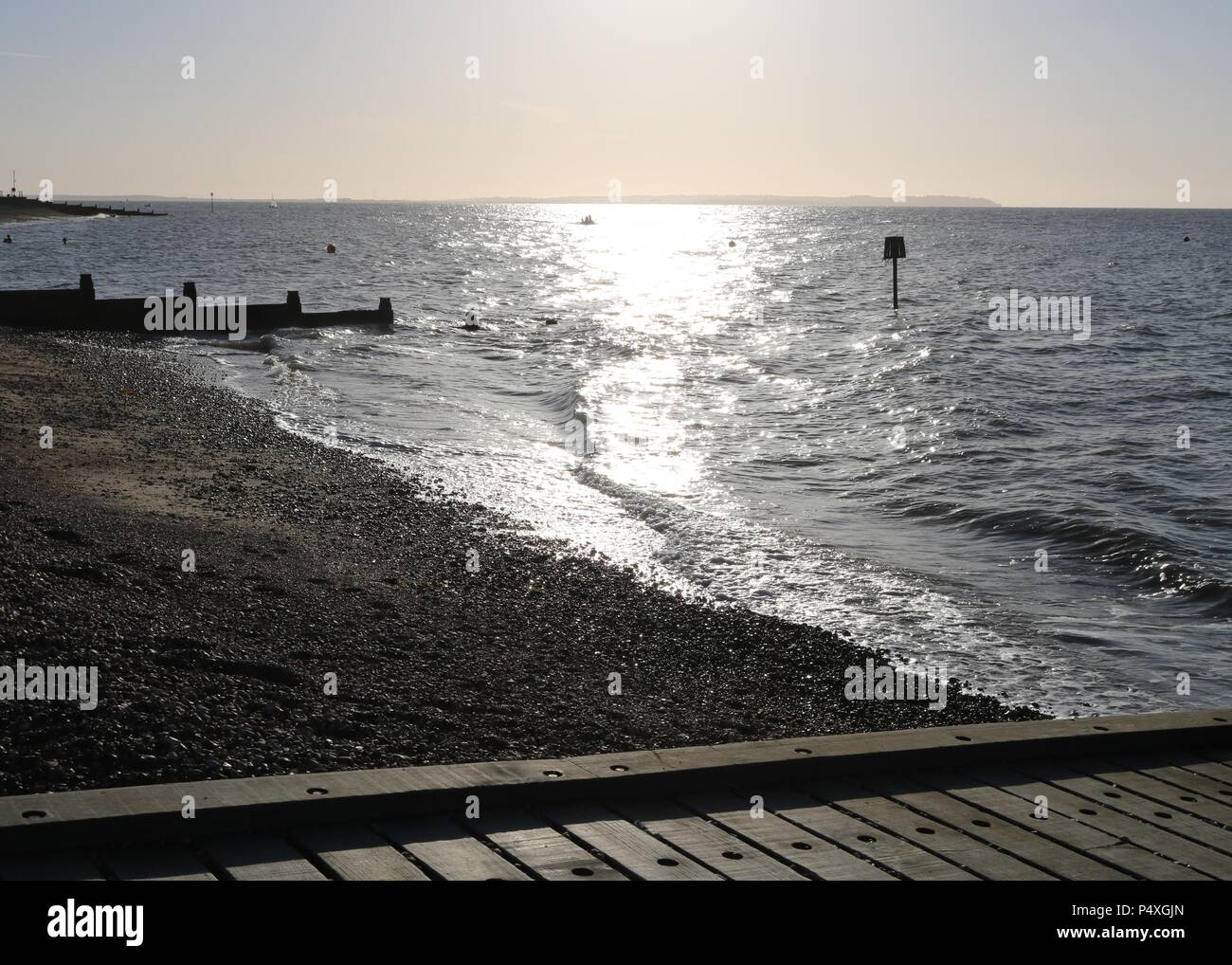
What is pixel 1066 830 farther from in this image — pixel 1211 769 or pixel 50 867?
pixel 50 867

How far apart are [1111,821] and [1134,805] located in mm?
251

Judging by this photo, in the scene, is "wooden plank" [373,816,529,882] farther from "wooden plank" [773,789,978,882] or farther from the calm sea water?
the calm sea water

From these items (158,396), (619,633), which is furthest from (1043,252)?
(619,633)

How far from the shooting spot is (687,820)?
4227mm

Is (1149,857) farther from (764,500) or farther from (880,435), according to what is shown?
(880,435)

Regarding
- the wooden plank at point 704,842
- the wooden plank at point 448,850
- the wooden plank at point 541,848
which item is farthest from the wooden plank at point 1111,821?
the wooden plank at point 448,850

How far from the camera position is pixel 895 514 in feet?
51.5

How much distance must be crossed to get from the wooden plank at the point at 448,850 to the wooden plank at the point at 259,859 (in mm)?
333

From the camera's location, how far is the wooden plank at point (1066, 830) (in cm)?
398

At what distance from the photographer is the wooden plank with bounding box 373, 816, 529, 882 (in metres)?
3.73

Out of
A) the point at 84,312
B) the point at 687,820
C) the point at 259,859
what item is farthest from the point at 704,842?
the point at 84,312
